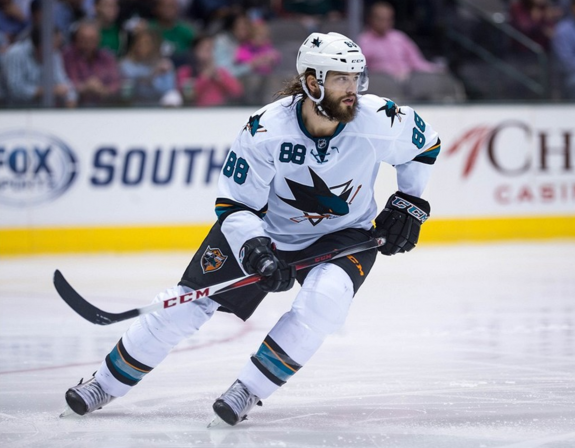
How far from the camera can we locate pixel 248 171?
3033mm

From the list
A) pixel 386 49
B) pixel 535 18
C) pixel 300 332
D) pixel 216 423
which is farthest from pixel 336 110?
pixel 535 18

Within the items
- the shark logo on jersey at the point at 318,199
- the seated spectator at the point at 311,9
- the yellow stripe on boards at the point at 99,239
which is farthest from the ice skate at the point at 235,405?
the seated spectator at the point at 311,9

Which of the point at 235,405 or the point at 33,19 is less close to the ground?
the point at 235,405

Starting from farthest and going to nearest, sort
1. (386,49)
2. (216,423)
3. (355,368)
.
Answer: (386,49) < (355,368) < (216,423)

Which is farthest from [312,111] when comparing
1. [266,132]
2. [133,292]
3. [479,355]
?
[133,292]

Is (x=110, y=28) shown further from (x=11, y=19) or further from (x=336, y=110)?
(x=336, y=110)

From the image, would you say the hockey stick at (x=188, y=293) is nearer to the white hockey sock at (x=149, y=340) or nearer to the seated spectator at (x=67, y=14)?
the white hockey sock at (x=149, y=340)

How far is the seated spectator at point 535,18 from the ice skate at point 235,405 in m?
6.02

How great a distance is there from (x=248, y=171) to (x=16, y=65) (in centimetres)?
445

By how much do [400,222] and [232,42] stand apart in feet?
14.9

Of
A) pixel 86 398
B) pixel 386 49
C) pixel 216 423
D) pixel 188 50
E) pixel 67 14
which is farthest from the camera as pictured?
pixel 386 49

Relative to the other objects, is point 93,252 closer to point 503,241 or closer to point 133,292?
point 133,292

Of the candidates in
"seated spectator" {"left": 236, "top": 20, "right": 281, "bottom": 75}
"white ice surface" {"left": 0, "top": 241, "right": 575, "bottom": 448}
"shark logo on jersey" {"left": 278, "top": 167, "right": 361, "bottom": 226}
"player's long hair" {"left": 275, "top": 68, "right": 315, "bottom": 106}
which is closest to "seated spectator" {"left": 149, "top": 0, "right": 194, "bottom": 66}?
"seated spectator" {"left": 236, "top": 20, "right": 281, "bottom": 75}

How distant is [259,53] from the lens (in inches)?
297
